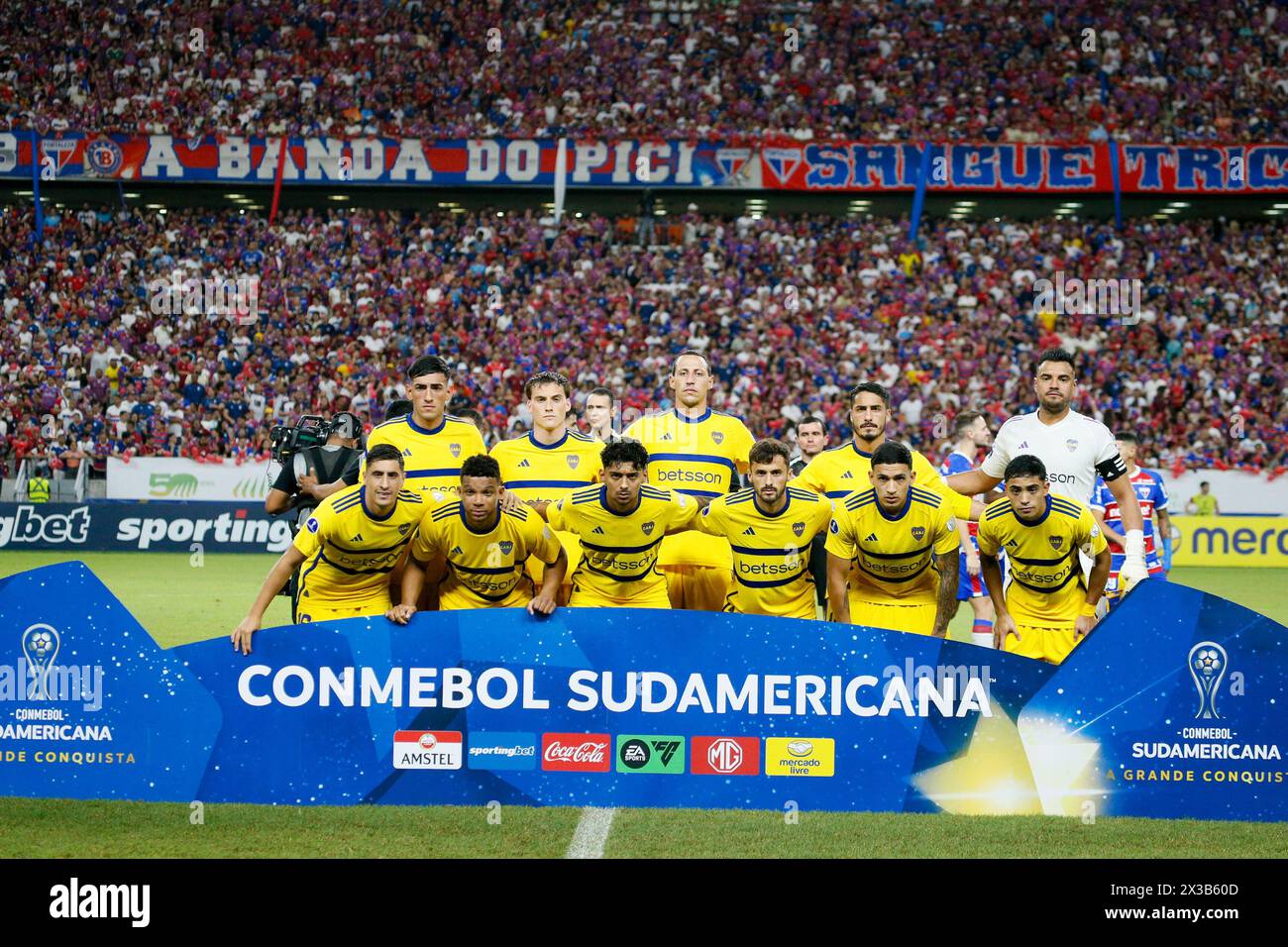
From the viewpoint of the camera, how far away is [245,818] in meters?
5.84

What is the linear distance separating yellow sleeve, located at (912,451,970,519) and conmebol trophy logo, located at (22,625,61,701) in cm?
453

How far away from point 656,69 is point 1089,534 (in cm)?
2661

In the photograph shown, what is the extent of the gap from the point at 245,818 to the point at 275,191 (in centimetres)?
2454

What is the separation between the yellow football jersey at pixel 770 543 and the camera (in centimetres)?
732

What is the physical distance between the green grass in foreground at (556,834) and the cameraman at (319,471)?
285 centimetres

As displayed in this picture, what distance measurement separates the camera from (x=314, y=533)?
6.84 meters

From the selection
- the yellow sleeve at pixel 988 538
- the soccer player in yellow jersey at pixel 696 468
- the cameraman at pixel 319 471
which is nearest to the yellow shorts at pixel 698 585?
the soccer player in yellow jersey at pixel 696 468

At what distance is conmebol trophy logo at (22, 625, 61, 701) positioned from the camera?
5949 millimetres

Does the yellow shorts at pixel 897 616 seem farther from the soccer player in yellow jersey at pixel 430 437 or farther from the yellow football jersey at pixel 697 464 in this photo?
the soccer player in yellow jersey at pixel 430 437

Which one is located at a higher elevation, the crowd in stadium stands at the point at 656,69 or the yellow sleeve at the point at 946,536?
the crowd in stadium stands at the point at 656,69

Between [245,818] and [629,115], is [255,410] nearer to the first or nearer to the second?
[629,115]

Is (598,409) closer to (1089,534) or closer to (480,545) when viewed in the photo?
(480,545)

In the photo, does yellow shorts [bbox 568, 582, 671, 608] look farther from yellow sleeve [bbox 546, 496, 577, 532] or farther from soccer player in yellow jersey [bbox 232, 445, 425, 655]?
→ soccer player in yellow jersey [bbox 232, 445, 425, 655]

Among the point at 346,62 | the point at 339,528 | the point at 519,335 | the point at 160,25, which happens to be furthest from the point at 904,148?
the point at 339,528
